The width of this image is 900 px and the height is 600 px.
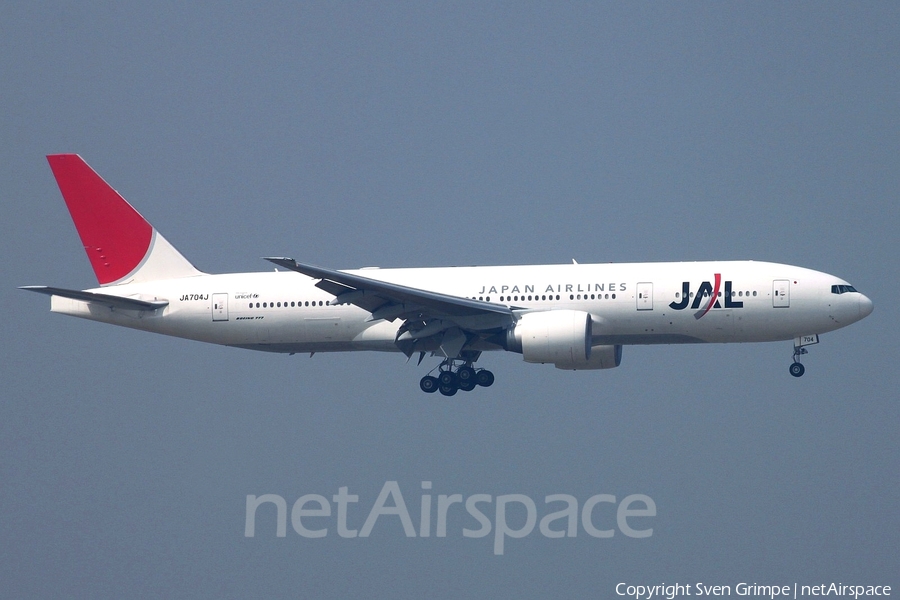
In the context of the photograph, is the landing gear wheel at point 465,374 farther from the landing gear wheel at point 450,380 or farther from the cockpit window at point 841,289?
the cockpit window at point 841,289

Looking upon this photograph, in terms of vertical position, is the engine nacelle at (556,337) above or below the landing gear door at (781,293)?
below

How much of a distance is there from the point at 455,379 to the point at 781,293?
37.8 ft

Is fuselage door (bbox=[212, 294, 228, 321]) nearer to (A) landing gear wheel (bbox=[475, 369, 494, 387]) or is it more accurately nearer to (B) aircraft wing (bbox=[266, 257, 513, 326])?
(B) aircraft wing (bbox=[266, 257, 513, 326])

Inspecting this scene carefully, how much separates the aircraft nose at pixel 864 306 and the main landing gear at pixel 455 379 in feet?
41.5

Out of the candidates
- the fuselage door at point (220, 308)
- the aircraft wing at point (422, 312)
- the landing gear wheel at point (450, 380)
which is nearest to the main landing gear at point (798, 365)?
the aircraft wing at point (422, 312)

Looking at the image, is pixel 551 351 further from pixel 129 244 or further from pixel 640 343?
pixel 129 244

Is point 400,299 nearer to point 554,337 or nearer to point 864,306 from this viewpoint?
point 554,337

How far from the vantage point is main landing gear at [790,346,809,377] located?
140ft

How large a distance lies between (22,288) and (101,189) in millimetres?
8618

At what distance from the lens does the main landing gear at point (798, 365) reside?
4278cm

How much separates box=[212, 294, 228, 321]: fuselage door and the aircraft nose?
71.4 ft

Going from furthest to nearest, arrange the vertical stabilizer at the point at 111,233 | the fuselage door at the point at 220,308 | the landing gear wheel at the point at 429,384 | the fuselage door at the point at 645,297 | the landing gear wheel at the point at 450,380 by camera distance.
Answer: the vertical stabilizer at the point at 111,233 → the fuselage door at the point at 220,308 → the landing gear wheel at the point at 429,384 → the landing gear wheel at the point at 450,380 → the fuselage door at the point at 645,297

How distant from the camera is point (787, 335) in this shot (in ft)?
139

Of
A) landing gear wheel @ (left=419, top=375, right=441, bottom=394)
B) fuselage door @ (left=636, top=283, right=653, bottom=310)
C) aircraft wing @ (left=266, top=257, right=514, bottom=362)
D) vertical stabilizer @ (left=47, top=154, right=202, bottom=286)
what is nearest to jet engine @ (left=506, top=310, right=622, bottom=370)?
aircraft wing @ (left=266, top=257, right=514, bottom=362)
